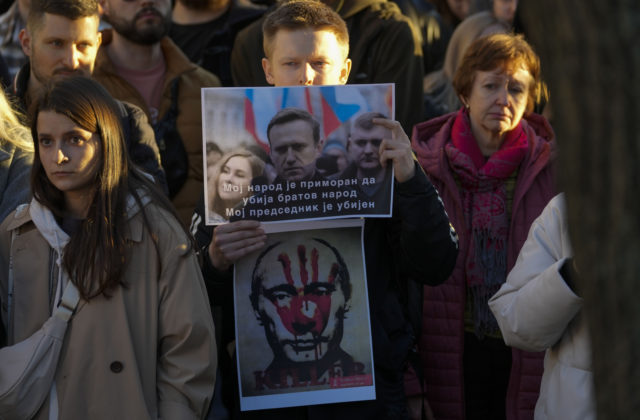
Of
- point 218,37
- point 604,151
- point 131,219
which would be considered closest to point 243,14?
point 218,37

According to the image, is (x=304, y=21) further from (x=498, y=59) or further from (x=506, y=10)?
(x=506, y=10)

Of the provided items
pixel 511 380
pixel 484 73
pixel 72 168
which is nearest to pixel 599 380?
pixel 72 168

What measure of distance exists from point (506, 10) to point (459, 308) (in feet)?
9.63

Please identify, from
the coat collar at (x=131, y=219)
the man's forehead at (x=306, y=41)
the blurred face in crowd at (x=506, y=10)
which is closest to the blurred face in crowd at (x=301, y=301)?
the coat collar at (x=131, y=219)

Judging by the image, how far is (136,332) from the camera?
3449 mm

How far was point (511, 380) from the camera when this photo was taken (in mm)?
4469

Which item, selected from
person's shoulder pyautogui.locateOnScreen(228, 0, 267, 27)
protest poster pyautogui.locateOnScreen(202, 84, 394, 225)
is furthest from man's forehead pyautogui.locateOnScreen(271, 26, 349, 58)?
person's shoulder pyautogui.locateOnScreen(228, 0, 267, 27)

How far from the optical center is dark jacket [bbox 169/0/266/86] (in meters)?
6.33

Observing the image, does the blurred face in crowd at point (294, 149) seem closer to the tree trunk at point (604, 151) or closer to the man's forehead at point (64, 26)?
the man's forehead at point (64, 26)

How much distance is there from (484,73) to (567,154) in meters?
3.52

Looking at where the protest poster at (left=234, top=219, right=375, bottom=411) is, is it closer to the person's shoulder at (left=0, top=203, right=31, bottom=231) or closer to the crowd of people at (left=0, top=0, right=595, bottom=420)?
the crowd of people at (left=0, top=0, right=595, bottom=420)

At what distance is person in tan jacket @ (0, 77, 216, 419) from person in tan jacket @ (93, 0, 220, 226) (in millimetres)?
1535

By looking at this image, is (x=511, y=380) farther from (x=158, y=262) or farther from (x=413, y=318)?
(x=158, y=262)

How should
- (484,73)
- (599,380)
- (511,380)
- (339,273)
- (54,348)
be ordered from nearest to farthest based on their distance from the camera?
(599,380), (54,348), (339,273), (511,380), (484,73)
